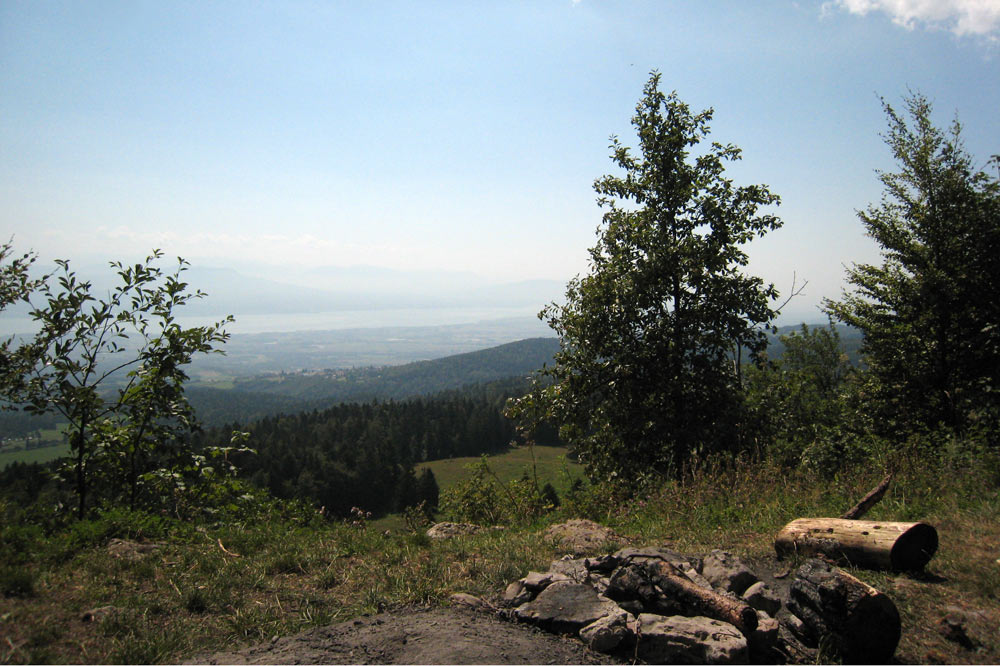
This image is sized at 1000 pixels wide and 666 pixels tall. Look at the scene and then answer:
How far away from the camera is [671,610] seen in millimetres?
3414

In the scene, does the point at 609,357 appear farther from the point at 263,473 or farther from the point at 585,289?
the point at 263,473

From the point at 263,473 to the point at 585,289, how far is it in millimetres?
46626

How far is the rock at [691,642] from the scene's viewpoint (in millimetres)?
2904

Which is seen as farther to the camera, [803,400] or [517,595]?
[803,400]

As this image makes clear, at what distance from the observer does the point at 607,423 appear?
8984mm

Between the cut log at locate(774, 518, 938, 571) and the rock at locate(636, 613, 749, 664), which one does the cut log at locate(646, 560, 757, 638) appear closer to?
the rock at locate(636, 613, 749, 664)

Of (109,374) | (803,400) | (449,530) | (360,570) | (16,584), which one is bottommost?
(803,400)

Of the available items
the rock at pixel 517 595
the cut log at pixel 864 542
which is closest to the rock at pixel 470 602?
the rock at pixel 517 595

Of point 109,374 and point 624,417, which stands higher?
point 109,374

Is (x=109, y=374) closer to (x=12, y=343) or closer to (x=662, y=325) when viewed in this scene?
(x=12, y=343)

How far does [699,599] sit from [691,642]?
16.5 inches

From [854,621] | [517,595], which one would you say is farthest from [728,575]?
[517,595]

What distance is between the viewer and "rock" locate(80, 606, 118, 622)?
11.3ft

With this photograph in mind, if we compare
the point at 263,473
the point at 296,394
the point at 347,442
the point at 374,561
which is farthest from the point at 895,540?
the point at 296,394
